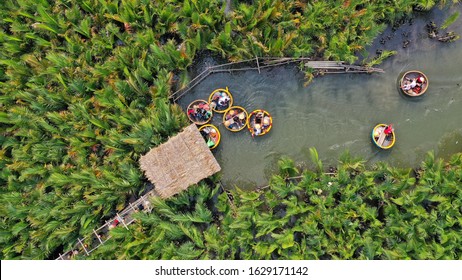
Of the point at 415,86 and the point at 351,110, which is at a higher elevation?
the point at 415,86

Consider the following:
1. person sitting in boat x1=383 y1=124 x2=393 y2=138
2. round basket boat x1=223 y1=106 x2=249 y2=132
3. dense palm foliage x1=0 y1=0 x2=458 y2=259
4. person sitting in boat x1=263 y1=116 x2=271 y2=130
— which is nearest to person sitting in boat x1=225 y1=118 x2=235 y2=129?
round basket boat x1=223 y1=106 x2=249 y2=132

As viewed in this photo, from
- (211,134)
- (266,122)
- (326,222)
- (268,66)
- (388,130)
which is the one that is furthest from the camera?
(268,66)

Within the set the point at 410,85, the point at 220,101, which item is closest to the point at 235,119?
the point at 220,101

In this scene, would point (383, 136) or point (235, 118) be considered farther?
point (235, 118)

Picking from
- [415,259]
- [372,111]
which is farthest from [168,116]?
[415,259]

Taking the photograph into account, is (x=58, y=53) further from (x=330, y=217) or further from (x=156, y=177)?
(x=330, y=217)

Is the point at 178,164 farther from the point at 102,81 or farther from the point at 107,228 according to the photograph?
the point at 102,81

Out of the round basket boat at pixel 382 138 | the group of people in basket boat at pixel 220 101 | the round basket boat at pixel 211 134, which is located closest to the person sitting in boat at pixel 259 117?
the group of people in basket boat at pixel 220 101
